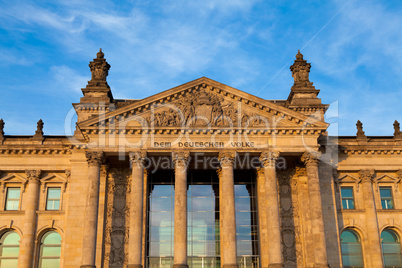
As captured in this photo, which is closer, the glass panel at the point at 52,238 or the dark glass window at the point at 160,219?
the dark glass window at the point at 160,219

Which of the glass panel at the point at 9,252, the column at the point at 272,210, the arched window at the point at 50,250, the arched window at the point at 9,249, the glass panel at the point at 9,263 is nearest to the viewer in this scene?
the column at the point at 272,210

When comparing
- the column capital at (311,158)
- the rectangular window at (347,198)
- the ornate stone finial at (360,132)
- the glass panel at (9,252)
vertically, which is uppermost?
the ornate stone finial at (360,132)

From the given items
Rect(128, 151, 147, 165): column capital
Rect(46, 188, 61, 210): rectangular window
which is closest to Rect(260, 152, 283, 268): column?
Rect(128, 151, 147, 165): column capital

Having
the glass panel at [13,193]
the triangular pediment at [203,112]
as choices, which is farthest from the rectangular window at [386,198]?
the glass panel at [13,193]

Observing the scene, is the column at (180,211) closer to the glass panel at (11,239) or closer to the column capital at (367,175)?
the glass panel at (11,239)

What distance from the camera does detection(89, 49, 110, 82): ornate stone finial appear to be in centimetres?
4216

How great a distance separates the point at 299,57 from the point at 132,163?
61.1ft

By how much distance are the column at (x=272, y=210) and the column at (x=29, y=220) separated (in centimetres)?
1905

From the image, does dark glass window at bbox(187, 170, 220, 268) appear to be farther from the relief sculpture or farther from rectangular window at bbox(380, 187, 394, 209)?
rectangular window at bbox(380, 187, 394, 209)

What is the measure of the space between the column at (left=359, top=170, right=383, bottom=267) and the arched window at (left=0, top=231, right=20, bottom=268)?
2908 cm

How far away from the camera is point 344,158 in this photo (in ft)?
136

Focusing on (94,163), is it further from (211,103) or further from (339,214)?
(339,214)

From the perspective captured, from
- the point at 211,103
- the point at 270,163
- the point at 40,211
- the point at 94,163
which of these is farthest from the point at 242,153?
the point at 40,211

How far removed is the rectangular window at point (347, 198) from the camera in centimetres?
4100
